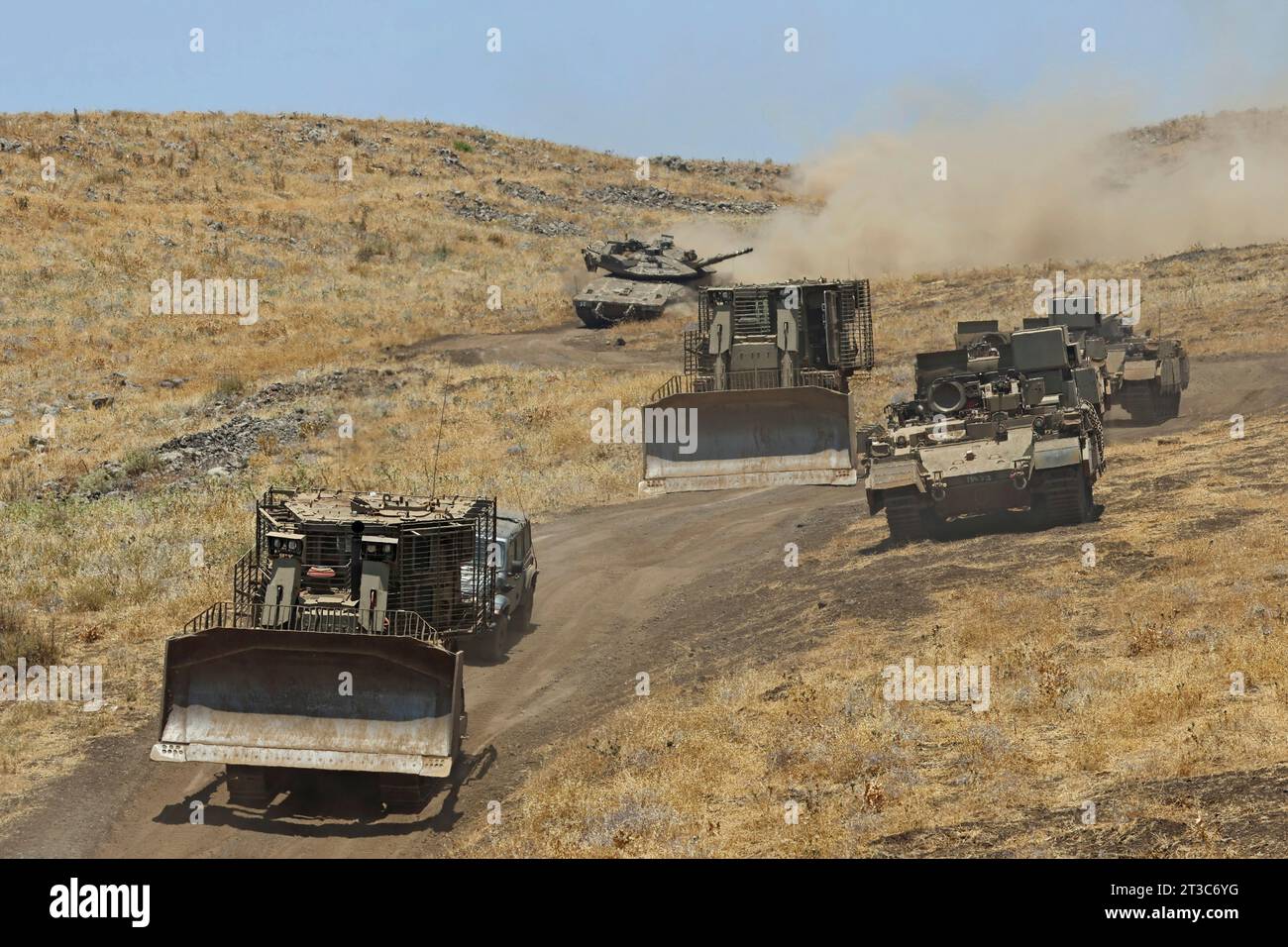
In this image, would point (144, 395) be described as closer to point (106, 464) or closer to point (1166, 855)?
point (106, 464)

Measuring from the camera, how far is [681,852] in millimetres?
11891

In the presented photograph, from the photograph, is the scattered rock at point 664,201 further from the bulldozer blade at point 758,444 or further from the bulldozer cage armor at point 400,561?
the bulldozer cage armor at point 400,561

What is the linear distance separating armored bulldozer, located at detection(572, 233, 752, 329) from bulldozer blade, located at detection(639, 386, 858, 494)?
2787 cm

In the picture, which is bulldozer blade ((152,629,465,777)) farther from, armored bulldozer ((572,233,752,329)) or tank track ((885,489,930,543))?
armored bulldozer ((572,233,752,329))

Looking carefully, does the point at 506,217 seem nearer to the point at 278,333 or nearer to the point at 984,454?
the point at 278,333

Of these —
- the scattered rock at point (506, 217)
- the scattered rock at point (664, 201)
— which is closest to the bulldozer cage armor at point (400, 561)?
the scattered rock at point (506, 217)

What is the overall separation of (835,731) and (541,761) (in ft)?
9.78

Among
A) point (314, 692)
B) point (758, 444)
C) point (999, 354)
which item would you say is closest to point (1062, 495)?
point (999, 354)

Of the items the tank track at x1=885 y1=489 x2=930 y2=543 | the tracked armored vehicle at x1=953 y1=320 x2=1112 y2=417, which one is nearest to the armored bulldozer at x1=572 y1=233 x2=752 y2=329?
the tracked armored vehicle at x1=953 y1=320 x2=1112 y2=417

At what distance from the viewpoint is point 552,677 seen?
60.7ft

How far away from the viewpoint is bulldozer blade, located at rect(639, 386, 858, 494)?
25.2m

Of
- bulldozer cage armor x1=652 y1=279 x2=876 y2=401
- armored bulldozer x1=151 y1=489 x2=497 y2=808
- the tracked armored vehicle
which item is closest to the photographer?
armored bulldozer x1=151 y1=489 x2=497 y2=808
